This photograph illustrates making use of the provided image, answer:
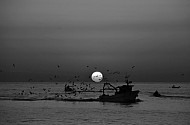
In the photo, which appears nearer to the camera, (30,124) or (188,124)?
(30,124)

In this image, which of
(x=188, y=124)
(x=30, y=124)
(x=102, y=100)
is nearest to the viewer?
(x=30, y=124)

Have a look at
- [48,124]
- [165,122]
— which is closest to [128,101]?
[165,122]

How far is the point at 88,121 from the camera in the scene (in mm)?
41750

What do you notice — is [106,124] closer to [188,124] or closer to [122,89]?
[188,124]

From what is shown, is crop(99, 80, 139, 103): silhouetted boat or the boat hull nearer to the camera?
crop(99, 80, 139, 103): silhouetted boat

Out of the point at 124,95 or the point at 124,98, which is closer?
the point at 124,95

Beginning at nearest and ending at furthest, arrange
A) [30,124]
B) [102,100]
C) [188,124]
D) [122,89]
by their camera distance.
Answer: [30,124] < [188,124] < [122,89] < [102,100]

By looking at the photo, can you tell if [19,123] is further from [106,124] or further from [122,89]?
[122,89]

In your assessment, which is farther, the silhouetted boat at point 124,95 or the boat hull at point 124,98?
the boat hull at point 124,98

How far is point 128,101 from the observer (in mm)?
75938

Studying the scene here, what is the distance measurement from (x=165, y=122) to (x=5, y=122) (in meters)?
20.3

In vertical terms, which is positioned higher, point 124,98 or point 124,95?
point 124,95

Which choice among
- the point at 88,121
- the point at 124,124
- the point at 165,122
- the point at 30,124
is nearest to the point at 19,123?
the point at 30,124

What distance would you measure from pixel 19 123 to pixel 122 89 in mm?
38685
